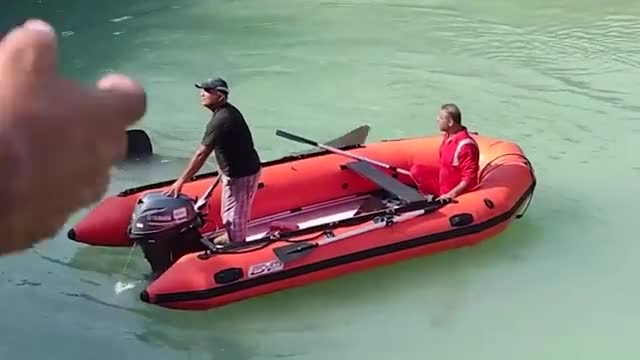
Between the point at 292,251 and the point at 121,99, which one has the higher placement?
the point at 121,99

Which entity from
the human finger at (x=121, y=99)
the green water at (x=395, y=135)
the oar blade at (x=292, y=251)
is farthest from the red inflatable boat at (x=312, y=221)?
the human finger at (x=121, y=99)

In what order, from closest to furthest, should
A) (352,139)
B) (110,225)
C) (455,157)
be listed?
(110,225) < (455,157) < (352,139)

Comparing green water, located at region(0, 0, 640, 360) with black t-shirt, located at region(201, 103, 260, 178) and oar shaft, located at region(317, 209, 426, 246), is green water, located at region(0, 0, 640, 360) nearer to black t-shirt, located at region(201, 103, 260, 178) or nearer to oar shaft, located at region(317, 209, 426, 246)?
oar shaft, located at region(317, 209, 426, 246)

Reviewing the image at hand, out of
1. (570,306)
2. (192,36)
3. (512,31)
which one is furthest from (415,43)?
(570,306)

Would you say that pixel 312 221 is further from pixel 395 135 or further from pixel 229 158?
pixel 395 135

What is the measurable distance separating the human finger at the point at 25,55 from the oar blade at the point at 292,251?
200 inches

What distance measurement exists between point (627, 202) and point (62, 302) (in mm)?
4172

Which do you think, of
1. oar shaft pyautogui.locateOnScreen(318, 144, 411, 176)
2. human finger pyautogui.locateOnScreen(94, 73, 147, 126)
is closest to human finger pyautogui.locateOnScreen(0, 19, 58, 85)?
human finger pyautogui.locateOnScreen(94, 73, 147, 126)

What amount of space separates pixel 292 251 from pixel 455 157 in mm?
1423

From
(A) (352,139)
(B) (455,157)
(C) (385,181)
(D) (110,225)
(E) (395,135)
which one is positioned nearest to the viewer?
(D) (110,225)

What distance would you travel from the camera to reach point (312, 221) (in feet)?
21.9

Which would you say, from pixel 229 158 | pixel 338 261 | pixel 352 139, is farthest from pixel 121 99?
pixel 352 139

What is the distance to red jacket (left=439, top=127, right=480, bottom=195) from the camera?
6.46 meters

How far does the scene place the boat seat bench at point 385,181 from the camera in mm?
6526
